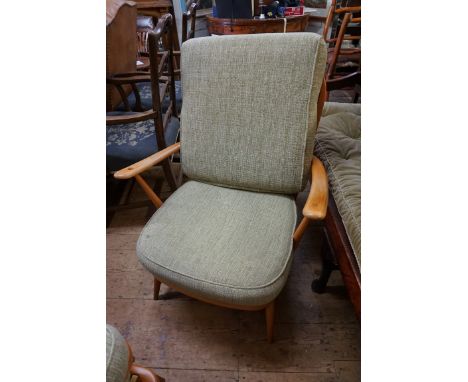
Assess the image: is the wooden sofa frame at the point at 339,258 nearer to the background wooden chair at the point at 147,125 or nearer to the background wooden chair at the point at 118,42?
the background wooden chair at the point at 147,125

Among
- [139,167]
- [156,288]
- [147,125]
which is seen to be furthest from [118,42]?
[156,288]

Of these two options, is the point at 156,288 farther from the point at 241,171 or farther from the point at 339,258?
the point at 339,258

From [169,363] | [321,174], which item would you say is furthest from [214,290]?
[321,174]

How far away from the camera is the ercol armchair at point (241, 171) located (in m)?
0.92

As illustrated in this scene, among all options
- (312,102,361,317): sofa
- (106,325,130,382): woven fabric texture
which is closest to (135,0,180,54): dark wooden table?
(312,102,361,317): sofa

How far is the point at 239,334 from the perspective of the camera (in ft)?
3.88

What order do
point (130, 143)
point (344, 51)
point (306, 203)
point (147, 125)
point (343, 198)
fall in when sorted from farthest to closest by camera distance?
point (344, 51) → point (147, 125) → point (130, 143) → point (343, 198) → point (306, 203)

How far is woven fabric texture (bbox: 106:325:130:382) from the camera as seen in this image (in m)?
0.65

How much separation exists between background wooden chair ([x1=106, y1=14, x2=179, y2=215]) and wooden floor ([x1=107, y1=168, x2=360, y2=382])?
22.5 inches

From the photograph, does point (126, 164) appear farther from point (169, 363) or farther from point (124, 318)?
point (169, 363)

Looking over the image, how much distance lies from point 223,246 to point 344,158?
0.66 m

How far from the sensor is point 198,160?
4.19 ft

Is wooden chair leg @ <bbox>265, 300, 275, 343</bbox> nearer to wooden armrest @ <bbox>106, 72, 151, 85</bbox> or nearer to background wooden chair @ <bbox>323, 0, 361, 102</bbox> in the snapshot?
wooden armrest @ <bbox>106, 72, 151, 85</bbox>
